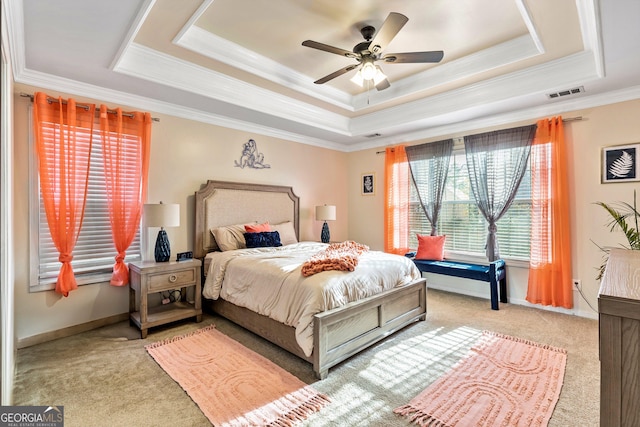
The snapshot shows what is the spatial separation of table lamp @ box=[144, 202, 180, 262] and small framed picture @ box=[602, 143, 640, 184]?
4.73m

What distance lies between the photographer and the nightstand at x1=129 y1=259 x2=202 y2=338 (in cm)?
298

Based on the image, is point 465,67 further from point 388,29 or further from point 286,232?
point 286,232

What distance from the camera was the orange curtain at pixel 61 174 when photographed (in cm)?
283

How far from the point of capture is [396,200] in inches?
204

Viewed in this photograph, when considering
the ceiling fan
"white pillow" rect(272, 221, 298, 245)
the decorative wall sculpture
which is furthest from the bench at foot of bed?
the decorative wall sculpture

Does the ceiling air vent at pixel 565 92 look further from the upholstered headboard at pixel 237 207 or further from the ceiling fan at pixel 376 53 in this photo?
the upholstered headboard at pixel 237 207

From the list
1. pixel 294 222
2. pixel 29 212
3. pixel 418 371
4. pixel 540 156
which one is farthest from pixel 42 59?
pixel 540 156

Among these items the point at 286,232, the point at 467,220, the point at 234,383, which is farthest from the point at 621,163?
the point at 234,383

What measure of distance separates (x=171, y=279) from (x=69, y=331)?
107 cm

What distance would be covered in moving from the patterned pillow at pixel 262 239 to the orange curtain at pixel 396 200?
2.07m

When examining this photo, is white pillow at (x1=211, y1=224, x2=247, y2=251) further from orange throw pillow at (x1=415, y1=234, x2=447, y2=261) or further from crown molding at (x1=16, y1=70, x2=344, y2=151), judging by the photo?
orange throw pillow at (x1=415, y1=234, x2=447, y2=261)

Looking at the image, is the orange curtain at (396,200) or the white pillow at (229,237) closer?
the white pillow at (229,237)

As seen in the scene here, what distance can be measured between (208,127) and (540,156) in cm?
424

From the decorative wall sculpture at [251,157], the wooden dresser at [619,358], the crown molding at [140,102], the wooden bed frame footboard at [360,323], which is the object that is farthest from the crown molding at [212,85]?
the wooden dresser at [619,358]
